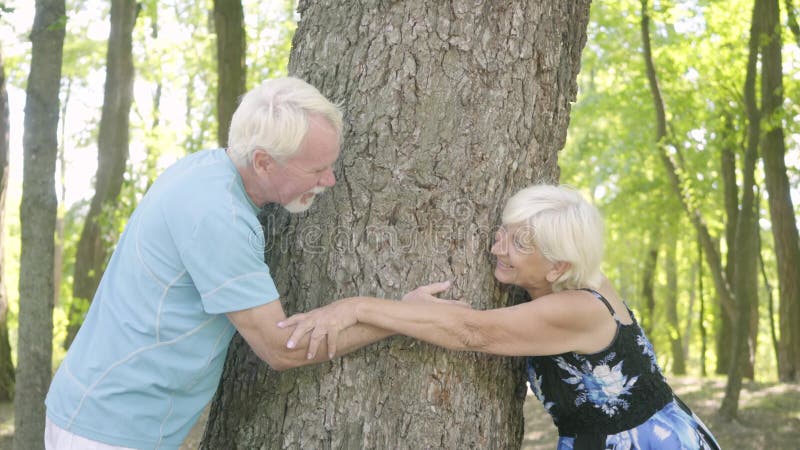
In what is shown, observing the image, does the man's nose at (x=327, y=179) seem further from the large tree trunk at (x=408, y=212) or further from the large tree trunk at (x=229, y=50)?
the large tree trunk at (x=229, y=50)

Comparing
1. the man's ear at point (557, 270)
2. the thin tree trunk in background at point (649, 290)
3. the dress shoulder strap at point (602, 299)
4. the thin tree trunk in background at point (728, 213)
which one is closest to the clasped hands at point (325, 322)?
the man's ear at point (557, 270)

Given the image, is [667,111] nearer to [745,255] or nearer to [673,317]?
[745,255]

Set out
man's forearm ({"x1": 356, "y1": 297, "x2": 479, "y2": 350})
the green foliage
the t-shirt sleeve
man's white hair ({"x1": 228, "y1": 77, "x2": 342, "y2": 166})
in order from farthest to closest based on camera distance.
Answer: the green foliage → man's forearm ({"x1": 356, "y1": 297, "x2": 479, "y2": 350}) → man's white hair ({"x1": 228, "y1": 77, "x2": 342, "y2": 166}) → the t-shirt sleeve

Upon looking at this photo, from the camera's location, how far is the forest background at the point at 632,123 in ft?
41.2

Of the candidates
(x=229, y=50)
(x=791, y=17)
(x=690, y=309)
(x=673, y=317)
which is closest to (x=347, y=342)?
(x=229, y=50)

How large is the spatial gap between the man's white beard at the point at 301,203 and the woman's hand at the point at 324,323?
36 cm

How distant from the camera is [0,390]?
9336mm

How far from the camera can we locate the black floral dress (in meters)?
3.12

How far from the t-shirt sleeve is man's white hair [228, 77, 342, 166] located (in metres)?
0.30

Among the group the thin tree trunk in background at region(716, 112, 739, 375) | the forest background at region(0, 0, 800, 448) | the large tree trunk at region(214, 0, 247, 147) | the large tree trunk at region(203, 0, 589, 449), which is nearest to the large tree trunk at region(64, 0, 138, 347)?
the forest background at region(0, 0, 800, 448)

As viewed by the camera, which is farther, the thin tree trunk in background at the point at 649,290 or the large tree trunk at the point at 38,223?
the thin tree trunk in background at the point at 649,290

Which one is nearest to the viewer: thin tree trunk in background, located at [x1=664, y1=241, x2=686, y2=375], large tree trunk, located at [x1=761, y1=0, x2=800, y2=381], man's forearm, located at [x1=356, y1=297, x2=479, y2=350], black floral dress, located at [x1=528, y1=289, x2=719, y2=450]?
man's forearm, located at [x1=356, y1=297, x2=479, y2=350]

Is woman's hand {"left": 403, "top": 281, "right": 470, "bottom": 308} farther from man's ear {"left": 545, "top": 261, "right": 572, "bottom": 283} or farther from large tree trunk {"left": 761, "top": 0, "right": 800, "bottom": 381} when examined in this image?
large tree trunk {"left": 761, "top": 0, "right": 800, "bottom": 381}

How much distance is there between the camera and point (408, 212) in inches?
123
